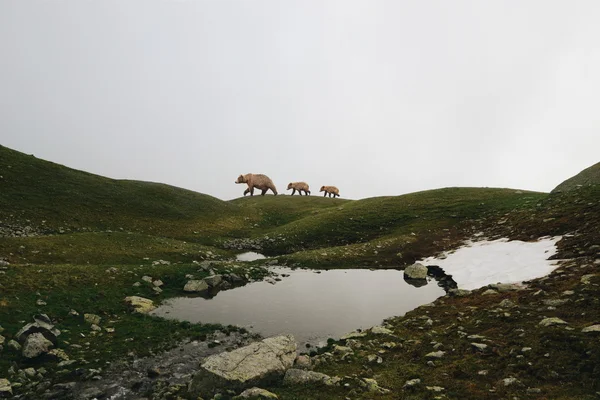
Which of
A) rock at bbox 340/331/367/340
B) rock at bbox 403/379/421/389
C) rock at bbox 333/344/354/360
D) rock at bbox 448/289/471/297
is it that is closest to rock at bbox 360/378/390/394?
rock at bbox 403/379/421/389

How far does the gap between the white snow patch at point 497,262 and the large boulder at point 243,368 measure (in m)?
16.0

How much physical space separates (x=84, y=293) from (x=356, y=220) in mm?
36816

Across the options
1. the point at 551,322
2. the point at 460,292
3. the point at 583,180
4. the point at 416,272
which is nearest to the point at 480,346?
the point at 551,322

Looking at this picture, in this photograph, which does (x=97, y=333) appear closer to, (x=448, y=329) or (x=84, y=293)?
(x=84, y=293)

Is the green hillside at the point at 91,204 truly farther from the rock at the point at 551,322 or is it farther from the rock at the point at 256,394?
the rock at the point at 551,322

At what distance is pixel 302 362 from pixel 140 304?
12.7 meters

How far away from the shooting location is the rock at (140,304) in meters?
20.5

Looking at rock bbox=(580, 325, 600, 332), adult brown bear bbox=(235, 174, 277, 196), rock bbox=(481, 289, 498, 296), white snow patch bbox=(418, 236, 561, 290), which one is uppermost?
adult brown bear bbox=(235, 174, 277, 196)

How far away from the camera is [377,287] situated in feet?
88.3

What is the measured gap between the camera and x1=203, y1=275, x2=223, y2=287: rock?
26.1m

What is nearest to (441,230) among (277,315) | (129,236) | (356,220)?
(356,220)

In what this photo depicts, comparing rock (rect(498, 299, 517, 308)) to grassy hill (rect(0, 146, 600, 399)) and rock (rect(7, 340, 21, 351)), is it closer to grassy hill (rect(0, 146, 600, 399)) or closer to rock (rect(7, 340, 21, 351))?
grassy hill (rect(0, 146, 600, 399))

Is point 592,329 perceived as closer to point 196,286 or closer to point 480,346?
point 480,346

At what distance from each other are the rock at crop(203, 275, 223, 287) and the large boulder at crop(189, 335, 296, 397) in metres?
13.2
